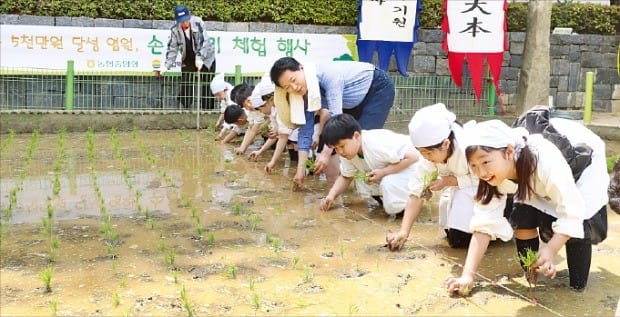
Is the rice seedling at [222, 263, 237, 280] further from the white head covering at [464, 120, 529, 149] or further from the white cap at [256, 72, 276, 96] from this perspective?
the white cap at [256, 72, 276, 96]

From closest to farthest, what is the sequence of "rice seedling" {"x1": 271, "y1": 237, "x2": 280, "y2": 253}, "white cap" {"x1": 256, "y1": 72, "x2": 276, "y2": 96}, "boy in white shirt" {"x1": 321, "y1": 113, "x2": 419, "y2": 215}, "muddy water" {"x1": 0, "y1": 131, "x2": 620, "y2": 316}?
"muddy water" {"x1": 0, "y1": 131, "x2": 620, "y2": 316}
"rice seedling" {"x1": 271, "y1": 237, "x2": 280, "y2": 253}
"boy in white shirt" {"x1": 321, "y1": 113, "x2": 419, "y2": 215}
"white cap" {"x1": 256, "y1": 72, "x2": 276, "y2": 96}

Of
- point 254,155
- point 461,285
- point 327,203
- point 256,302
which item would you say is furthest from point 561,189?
point 254,155

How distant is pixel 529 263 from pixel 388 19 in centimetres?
811

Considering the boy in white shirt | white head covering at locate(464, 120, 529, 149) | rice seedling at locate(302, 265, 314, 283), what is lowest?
rice seedling at locate(302, 265, 314, 283)

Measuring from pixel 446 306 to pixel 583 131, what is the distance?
1.12 metres

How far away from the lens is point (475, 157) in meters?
3.04

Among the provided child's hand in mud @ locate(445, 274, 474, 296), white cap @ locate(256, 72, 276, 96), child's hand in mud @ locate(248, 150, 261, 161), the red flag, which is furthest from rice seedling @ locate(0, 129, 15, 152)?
the red flag

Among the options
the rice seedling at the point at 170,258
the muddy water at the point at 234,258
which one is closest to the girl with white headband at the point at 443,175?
the muddy water at the point at 234,258

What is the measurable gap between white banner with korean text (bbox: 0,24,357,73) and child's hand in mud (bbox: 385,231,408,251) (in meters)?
6.98

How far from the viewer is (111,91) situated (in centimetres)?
1027

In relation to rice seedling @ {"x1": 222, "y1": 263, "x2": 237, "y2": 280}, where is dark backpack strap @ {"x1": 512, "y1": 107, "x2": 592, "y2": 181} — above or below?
above

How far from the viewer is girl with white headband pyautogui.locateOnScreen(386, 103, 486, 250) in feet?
11.7

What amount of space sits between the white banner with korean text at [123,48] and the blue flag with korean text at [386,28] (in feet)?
2.24

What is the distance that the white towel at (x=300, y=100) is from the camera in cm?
536
